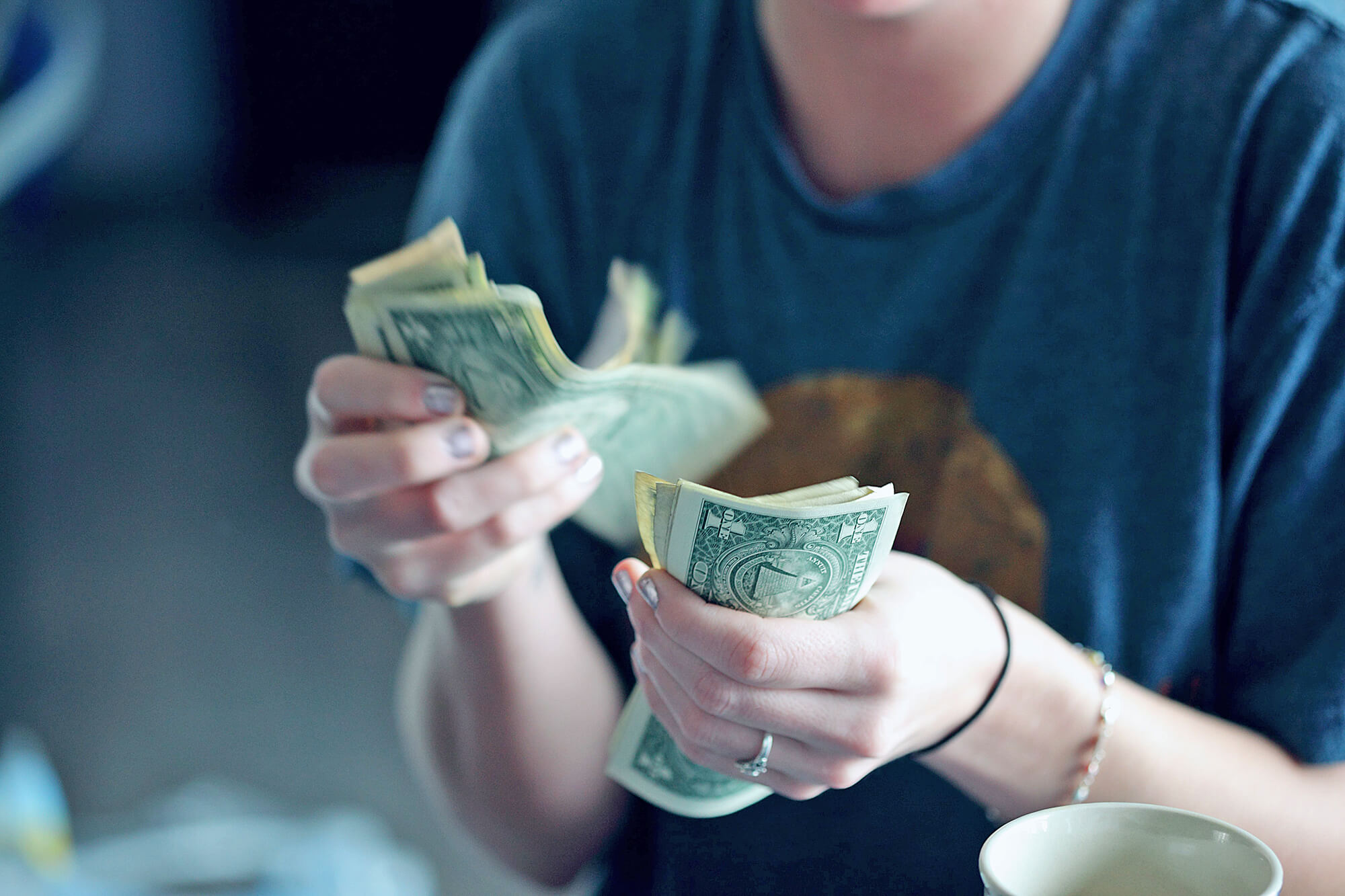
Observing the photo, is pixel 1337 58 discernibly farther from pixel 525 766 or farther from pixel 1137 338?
pixel 525 766

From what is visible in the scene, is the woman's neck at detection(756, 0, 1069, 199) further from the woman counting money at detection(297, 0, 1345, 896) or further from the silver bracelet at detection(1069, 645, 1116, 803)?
the silver bracelet at detection(1069, 645, 1116, 803)

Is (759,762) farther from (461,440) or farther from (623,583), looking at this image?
(461,440)

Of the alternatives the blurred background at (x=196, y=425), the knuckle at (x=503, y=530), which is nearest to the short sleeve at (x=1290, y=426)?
the knuckle at (x=503, y=530)

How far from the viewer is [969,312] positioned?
617 mm

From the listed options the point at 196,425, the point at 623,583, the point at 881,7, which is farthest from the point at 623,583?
the point at 196,425

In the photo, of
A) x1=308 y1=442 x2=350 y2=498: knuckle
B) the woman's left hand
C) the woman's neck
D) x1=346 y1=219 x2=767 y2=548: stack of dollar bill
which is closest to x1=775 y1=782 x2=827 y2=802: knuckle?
the woman's left hand

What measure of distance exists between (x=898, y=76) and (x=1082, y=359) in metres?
0.19

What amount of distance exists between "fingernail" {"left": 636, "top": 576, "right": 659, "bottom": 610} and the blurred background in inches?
9.5

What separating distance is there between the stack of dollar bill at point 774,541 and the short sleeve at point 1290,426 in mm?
255

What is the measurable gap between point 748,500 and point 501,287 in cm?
A: 14

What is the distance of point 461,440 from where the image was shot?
48 cm

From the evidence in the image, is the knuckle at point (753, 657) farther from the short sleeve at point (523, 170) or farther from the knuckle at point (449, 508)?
the short sleeve at point (523, 170)

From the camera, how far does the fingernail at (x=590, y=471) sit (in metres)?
0.49

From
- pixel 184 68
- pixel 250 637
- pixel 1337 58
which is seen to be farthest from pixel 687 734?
pixel 184 68
